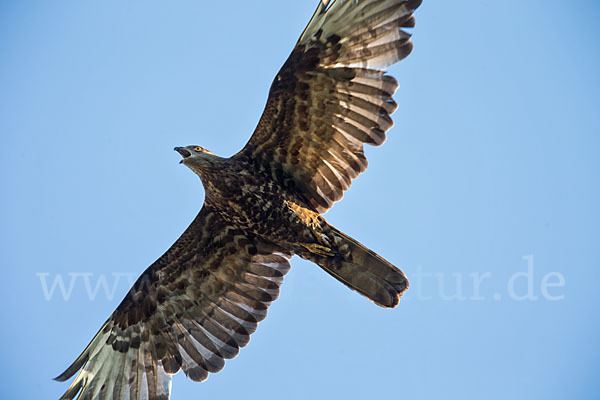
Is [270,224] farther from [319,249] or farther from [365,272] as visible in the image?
[365,272]

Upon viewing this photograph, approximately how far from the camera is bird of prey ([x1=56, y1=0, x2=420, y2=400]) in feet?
33.0

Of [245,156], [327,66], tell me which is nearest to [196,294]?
[245,156]

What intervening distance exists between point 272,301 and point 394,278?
2.10m

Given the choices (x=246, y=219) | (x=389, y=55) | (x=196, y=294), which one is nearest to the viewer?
(x=389, y=55)

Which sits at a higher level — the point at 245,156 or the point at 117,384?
the point at 245,156

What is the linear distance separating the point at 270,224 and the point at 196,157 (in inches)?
55.9

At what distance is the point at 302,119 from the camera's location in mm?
10328

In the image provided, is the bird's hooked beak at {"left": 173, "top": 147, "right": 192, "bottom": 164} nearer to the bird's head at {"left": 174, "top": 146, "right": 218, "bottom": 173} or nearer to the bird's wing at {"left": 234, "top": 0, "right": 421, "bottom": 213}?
the bird's head at {"left": 174, "top": 146, "right": 218, "bottom": 173}

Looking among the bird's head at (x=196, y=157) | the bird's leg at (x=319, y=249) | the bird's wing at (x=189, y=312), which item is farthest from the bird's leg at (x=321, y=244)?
the bird's head at (x=196, y=157)

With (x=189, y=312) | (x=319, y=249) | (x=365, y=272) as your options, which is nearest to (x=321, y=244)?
(x=319, y=249)

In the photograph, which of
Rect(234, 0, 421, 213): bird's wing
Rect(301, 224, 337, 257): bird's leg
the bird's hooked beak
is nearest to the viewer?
Rect(234, 0, 421, 213): bird's wing

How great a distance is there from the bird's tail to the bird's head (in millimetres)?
1954

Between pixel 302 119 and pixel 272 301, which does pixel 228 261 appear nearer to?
pixel 272 301

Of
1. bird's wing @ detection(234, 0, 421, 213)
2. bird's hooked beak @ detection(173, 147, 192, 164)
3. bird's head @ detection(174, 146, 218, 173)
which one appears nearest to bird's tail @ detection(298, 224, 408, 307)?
bird's wing @ detection(234, 0, 421, 213)
